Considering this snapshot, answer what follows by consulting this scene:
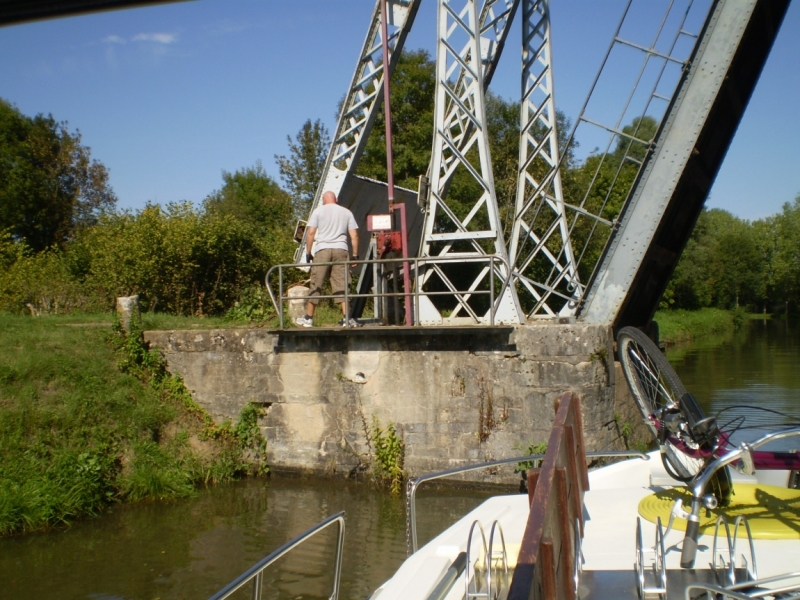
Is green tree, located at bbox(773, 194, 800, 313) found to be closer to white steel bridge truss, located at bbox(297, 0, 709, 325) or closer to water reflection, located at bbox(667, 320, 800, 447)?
water reflection, located at bbox(667, 320, 800, 447)

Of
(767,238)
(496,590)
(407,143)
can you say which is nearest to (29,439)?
(496,590)

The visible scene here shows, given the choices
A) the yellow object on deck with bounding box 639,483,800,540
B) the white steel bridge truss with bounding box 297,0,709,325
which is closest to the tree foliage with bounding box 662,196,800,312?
the white steel bridge truss with bounding box 297,0,709,325

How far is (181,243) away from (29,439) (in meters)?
6.28

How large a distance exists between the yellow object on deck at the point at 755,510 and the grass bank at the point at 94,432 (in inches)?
273

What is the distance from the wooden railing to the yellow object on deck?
46 centimetres

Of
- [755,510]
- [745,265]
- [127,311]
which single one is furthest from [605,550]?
[745,265]

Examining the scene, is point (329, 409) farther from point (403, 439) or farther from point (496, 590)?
point (496, 590)

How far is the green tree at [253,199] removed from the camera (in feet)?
109

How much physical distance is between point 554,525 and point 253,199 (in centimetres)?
4521

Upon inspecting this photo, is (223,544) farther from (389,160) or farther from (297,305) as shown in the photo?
(389,160)

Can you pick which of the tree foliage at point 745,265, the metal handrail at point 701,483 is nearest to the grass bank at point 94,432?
the metal handrail at point 701,483

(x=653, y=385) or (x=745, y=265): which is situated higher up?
(x=745, y=265)

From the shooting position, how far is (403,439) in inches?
384

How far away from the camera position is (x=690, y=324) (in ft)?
129
